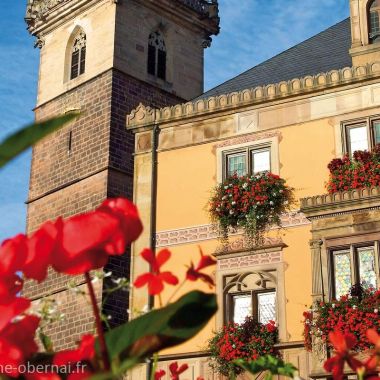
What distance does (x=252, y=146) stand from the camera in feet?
60.5

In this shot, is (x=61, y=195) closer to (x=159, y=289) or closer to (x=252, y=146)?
(x=252, y=146)

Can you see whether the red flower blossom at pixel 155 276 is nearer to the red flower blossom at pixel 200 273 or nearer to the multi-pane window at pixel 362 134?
the red flower blossom at pixel 200 273

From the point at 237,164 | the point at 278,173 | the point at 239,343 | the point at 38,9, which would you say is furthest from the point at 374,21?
the point at 38,9

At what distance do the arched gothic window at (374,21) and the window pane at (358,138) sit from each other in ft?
8.05

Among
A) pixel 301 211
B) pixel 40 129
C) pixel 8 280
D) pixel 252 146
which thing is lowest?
pixel 8 280

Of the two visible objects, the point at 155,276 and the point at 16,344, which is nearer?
the point at 16,344

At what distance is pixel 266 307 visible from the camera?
1695 cm

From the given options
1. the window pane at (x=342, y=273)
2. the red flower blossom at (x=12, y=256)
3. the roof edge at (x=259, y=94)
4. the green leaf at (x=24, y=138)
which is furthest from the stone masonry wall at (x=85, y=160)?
the green leaf at (x=24, y=138)

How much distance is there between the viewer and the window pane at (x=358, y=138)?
17203mm

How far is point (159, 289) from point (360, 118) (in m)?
15.6

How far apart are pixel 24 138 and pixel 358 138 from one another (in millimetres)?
16164

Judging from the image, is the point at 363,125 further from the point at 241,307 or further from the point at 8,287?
the point at 8,287

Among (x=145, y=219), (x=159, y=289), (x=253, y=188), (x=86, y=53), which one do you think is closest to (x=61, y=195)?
(x=86, y=53)

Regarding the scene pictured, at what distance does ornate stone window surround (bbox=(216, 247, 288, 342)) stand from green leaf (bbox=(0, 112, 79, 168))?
15023 mm
